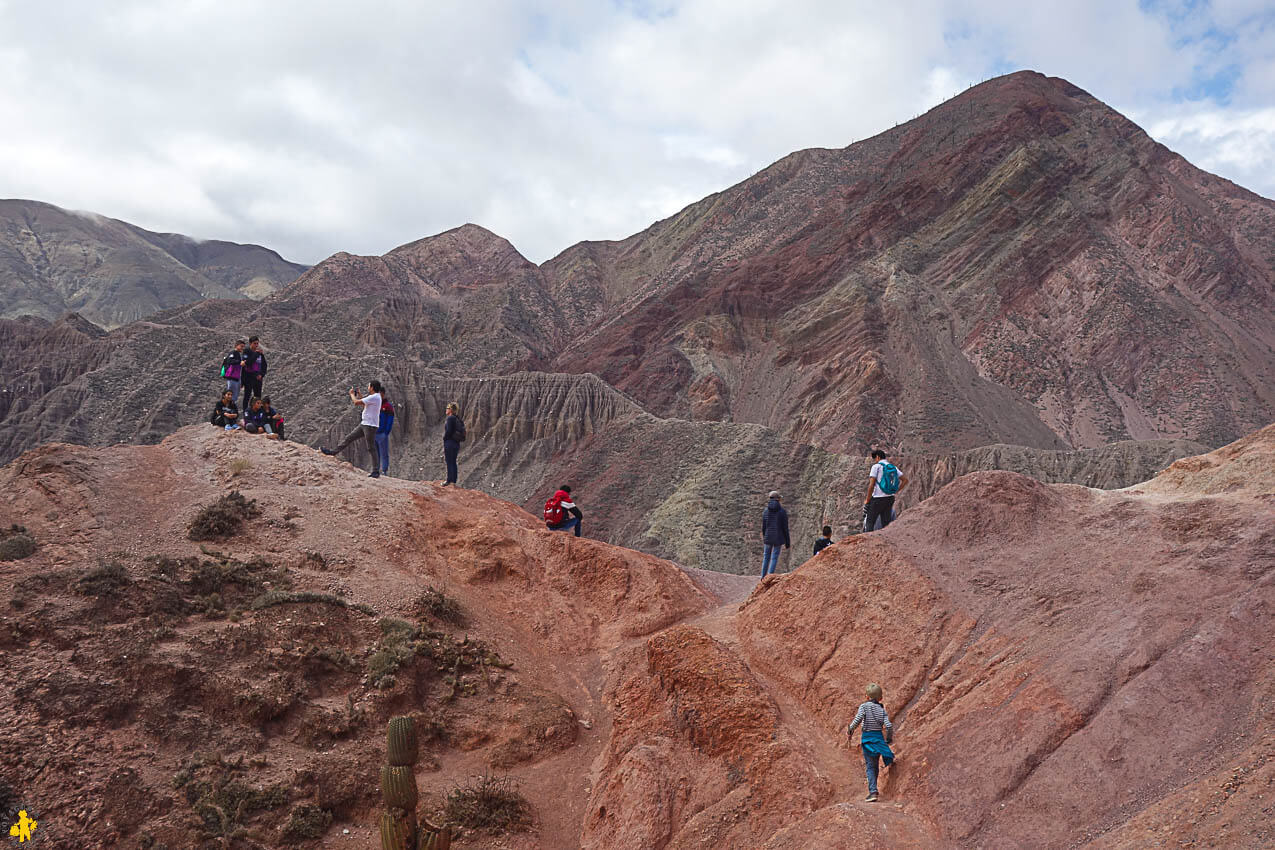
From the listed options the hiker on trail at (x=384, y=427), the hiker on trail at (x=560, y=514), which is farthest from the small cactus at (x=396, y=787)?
the hiker on trail at (x=384, y=427)

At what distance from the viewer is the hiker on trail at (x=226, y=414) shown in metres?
14.8

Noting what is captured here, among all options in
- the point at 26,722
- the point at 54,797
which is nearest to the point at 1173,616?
the point at 54,797

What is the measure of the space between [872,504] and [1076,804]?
6375 mm

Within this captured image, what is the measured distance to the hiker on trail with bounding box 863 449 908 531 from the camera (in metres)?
11.4

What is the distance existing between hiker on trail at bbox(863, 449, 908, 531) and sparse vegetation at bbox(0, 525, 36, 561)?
396 inches

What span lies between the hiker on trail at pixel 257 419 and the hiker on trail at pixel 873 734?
37.7 feet

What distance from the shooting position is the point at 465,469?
4528 centimetres

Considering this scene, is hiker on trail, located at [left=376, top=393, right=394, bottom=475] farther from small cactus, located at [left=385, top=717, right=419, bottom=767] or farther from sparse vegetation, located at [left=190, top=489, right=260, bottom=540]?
small cactus, located at [left=385, top=717, right=419, bottom=767]

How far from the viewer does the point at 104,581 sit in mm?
9141

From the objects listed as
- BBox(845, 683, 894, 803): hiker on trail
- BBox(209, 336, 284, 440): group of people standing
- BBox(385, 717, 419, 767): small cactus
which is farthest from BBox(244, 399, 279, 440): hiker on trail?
BBox(845, 683, 894, 803): hiker on trail

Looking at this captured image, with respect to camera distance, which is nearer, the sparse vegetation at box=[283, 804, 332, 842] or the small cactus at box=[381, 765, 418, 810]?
the small cactus at box=[381, 765, 418, 810]

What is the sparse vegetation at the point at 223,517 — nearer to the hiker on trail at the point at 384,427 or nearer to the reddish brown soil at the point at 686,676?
the reddish brown soil at the point at 686,676

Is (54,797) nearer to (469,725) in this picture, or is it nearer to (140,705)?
(140,705)

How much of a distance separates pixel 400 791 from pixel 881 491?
7.62 metres
